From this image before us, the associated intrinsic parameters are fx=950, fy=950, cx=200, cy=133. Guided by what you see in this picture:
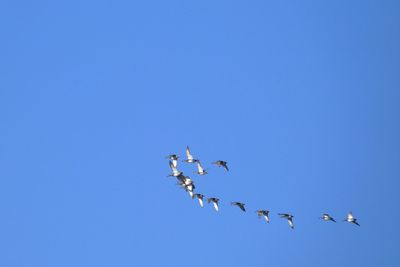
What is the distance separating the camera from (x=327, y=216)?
130000 mm

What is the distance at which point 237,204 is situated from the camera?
126 m

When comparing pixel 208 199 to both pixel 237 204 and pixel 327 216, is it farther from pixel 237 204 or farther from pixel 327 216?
pixel 327 216

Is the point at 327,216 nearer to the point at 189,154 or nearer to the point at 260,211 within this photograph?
the point at 260,211

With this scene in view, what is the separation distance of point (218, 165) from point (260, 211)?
9.23m

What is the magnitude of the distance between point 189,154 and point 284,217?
15.6m

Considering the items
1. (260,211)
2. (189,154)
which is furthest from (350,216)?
(189,154)

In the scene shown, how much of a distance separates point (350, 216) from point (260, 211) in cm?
1308

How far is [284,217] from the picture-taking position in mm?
129500

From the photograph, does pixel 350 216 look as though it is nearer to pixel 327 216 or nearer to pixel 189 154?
pixel 327 216

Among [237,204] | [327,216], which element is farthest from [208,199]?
[327,216]

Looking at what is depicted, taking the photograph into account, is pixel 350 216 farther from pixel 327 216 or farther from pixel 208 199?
pixel 208 199

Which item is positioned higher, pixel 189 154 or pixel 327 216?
pixel 189 154

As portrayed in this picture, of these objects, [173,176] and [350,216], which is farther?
[350,216]

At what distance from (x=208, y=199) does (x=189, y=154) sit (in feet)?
21.6
